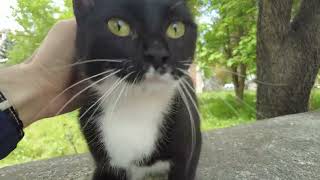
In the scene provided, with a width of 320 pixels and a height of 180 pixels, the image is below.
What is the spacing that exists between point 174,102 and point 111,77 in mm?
245

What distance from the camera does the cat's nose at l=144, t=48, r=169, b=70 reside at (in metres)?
0.86

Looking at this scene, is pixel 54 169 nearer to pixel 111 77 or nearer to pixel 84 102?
pixel 84 102

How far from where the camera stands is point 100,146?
3.80 feet

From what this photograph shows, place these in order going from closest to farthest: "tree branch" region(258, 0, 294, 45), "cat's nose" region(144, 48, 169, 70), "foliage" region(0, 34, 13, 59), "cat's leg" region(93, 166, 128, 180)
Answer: "cat's nose" region(144, 48, 169, 70) → "cat's leg" region(93, 166, 128, 180) → "foliage" region(0, 34, 13, 59) → "tree branch" region(258, 0, 294, 45)

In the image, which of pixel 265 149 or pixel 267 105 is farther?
pixel 267 105

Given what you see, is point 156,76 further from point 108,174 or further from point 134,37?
point 108,174

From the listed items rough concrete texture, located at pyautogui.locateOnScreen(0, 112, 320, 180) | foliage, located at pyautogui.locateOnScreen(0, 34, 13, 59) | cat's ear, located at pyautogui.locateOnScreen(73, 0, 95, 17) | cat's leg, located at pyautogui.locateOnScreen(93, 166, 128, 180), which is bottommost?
rough concrete texture, located at pyautogui.locateOnScreen(0, 112, 320, 180)

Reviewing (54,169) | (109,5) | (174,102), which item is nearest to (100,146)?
(174,102)

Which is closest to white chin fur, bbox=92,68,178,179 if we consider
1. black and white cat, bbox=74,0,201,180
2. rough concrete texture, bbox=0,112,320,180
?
black and white cat, bbox=74,0,201,180

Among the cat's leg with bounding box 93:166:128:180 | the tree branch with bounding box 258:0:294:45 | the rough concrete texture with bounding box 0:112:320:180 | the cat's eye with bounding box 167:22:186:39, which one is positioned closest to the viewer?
the cat's eye with bounding box 167:22:186:39

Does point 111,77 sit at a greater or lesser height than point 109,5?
lesser

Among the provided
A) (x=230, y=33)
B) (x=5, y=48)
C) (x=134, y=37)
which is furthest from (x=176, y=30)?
(x=230, y=33)

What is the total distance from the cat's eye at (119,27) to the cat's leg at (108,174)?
1.61ft

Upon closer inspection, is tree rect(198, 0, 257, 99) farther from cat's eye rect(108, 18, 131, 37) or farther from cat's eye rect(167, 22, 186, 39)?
cat's eye rect(108, 18, 131, 37)
